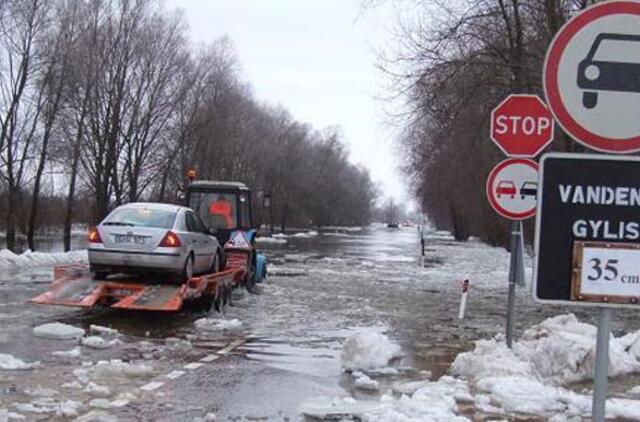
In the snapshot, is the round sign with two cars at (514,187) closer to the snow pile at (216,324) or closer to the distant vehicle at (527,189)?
the distant vehicle at (527,189)

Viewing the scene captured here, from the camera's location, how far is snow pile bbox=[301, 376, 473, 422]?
717 cm

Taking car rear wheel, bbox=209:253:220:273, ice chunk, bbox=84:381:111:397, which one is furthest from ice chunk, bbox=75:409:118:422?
car rear wheel, bbox=209:253:220:273

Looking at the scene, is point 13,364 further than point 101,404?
Yes

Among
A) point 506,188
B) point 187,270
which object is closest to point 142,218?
point 187,270

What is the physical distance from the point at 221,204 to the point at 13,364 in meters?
11.9

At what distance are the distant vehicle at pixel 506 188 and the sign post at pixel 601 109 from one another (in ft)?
19.7

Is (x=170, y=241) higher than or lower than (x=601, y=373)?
higher

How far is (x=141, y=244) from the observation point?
46.2 ft

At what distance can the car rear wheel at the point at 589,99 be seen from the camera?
3654 mm

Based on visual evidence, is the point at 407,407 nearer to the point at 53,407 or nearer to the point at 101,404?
the point at 101,404

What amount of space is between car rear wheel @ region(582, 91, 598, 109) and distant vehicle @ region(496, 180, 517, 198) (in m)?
6.11

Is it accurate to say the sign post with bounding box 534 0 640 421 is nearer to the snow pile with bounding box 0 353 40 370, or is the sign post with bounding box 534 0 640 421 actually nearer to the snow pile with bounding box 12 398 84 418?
the snow pile with bounding box 12 398 84 418

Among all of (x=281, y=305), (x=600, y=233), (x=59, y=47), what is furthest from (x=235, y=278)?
(x=59, y=47)

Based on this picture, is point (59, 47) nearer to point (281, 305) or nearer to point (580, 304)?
point (281, 305)
